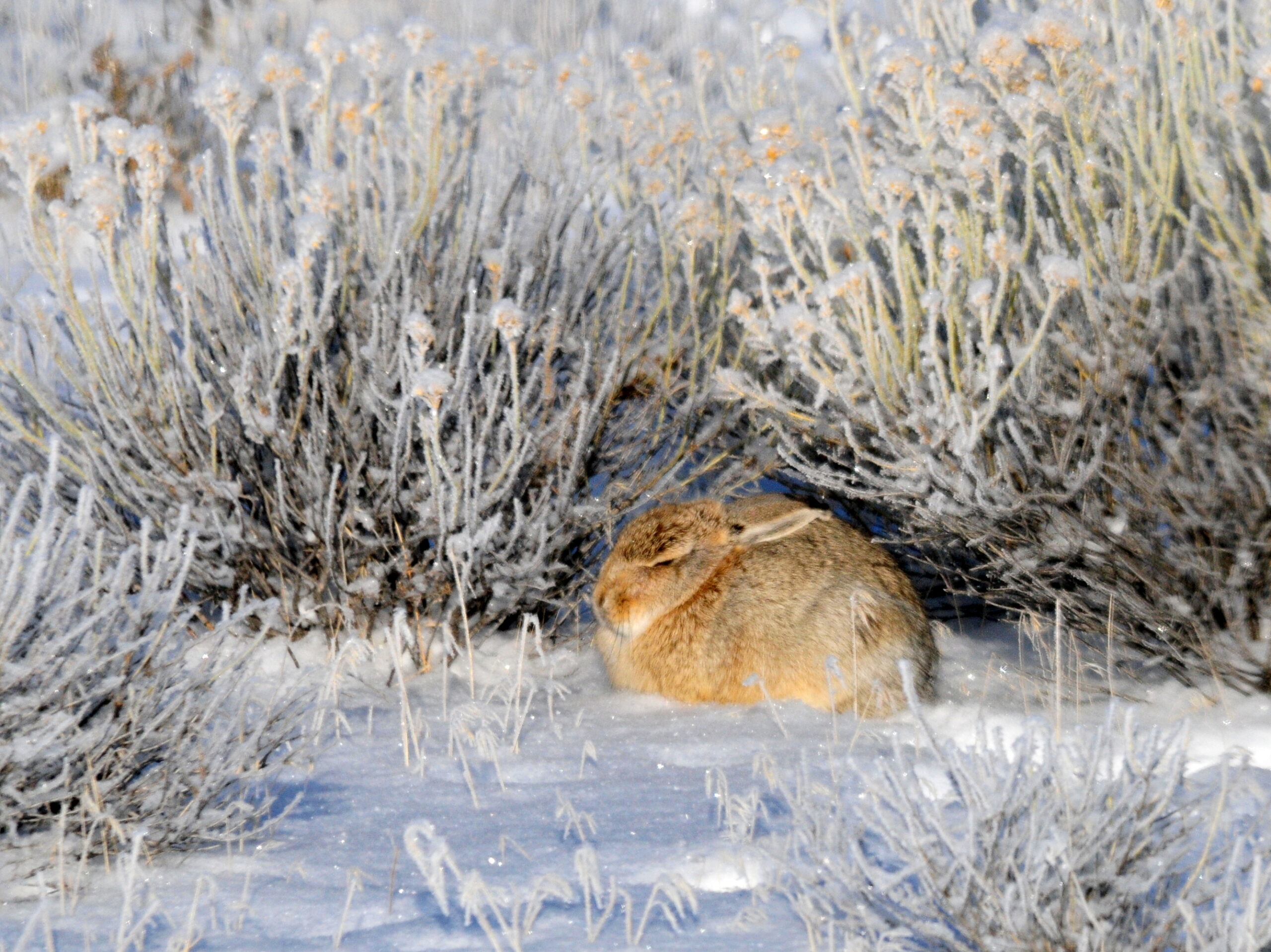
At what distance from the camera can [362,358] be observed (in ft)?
11.1

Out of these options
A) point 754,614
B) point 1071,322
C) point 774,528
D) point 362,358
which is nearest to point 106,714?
point 362,358

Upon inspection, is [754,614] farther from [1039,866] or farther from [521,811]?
[1039,866]

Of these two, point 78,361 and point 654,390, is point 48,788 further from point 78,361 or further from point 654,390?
point 654,390

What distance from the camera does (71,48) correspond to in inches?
335

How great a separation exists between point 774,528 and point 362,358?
1177 millimetres

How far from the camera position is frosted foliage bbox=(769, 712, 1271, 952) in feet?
5.76

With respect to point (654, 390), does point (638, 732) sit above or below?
below

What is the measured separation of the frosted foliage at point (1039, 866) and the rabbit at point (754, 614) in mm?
1215

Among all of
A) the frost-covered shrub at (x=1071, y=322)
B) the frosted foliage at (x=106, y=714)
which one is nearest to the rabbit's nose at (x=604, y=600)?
the frost-covered shrub at (x=1071, y=322)

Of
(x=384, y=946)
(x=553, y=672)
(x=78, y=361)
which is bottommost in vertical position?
(x=553, y=672)

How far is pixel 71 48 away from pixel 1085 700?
26.2 ft

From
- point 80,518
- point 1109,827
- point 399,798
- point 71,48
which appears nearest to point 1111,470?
point 1109,827

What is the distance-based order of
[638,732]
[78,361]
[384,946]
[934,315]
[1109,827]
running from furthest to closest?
[78,361] → [638,732] → [934,315] → [384,946] → [1109,827]

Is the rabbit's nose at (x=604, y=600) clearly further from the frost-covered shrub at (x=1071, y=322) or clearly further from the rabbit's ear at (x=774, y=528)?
the frost-covered shrub at (x=1071, y=322)
